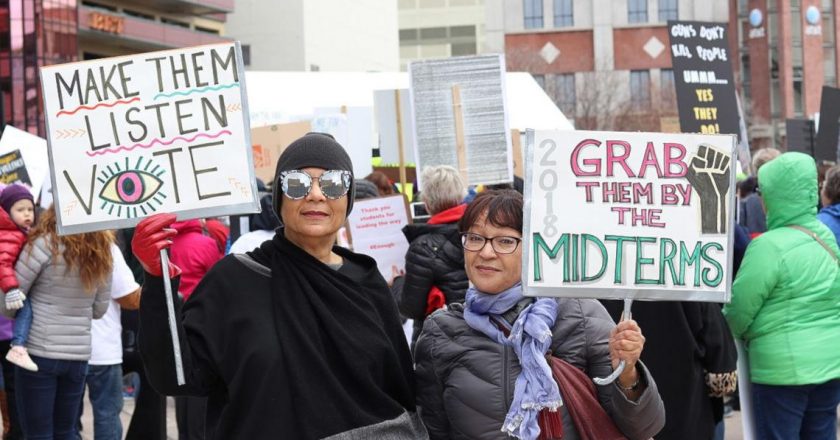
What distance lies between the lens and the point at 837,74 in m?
77.1

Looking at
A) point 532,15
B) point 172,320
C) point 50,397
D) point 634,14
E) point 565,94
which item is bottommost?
point 50,397

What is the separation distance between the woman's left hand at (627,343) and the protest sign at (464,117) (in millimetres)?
6223

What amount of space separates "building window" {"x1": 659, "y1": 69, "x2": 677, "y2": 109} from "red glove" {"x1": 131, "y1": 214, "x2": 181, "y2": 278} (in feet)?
174

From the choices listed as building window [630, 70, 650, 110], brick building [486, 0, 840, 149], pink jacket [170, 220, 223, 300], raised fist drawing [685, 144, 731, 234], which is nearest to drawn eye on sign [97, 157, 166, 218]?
raised fist drawing [685, 144, 731, 234]

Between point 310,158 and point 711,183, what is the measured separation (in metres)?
1.29

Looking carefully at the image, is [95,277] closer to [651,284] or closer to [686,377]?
[686,377]

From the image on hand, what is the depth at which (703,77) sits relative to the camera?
39.1 ft

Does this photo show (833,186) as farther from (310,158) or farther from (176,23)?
(176,23)

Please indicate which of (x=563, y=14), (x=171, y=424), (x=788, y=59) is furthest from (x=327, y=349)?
(x=788, y=59)

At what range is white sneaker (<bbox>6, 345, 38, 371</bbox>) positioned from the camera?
6.96 metres

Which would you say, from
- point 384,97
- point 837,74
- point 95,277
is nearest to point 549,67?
point 837,74

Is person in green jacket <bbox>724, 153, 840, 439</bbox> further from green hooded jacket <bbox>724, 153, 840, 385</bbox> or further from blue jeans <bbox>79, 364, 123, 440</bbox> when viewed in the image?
blue jeans <bbox>79, 364, 123, 440</bbox>

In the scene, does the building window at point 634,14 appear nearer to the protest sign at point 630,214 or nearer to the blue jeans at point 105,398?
the blue jeans at point 105,398

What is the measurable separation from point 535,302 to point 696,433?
2.35 m
